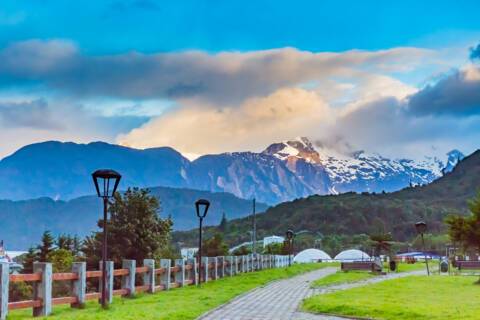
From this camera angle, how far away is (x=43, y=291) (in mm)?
17547

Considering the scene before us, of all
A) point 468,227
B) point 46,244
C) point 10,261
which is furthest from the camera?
point 10,261

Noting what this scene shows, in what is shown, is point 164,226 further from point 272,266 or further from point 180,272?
point 272,266

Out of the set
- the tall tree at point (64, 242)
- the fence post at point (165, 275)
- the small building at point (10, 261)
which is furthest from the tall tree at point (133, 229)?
the tall tree at point (64, 242)

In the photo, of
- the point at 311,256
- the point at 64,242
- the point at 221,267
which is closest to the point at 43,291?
the point at 221,267

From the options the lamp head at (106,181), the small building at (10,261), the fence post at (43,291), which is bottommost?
the fence post at (43,291)

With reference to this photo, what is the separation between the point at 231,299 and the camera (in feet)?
75.0

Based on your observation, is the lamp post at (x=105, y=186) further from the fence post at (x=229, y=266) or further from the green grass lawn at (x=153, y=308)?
the fence post at (x=229, y=266)

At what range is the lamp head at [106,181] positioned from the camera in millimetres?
20688

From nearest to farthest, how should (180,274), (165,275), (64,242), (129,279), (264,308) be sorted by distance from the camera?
(264,308)
(129,279)
(165,275)
(180,274)
(64,242)

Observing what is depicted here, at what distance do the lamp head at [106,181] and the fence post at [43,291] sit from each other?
3.64 m

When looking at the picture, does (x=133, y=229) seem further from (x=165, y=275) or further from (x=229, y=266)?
(x=165, y=275)

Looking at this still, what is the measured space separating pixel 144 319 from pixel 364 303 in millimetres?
6827

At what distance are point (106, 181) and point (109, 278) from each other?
2747 millimetres

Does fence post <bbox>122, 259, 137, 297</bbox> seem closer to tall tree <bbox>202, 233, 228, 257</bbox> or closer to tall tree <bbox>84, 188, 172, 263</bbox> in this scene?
tall tree <bbox>84, 188, 172, 263</bbox>
